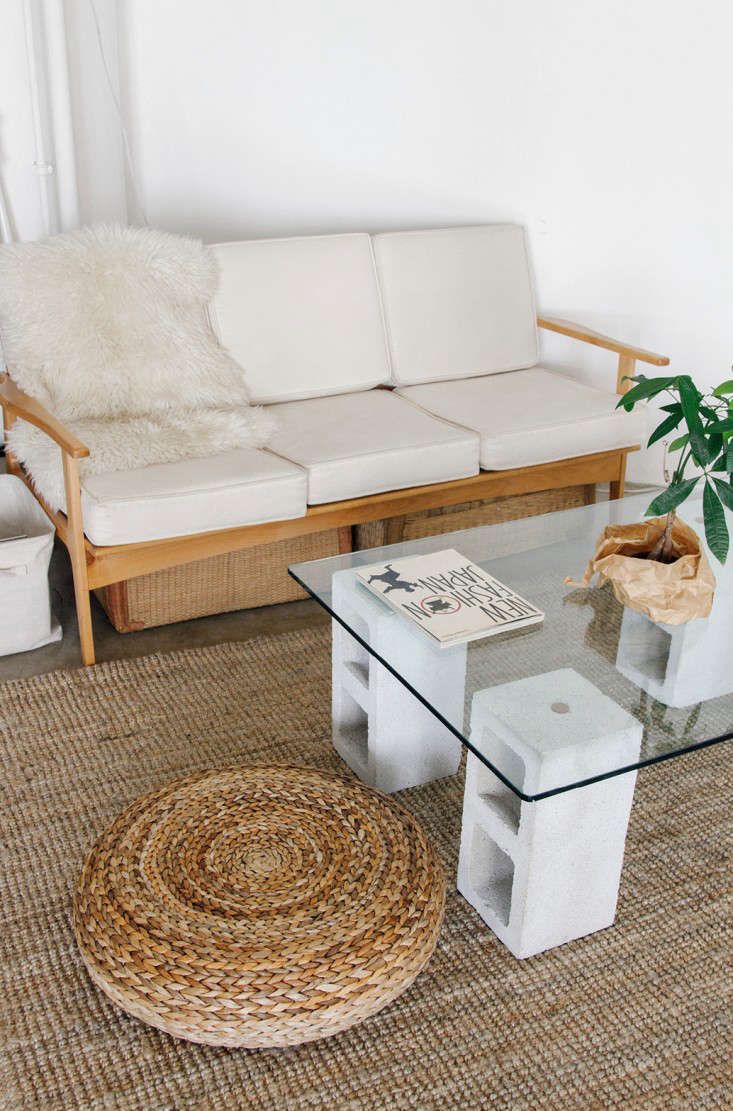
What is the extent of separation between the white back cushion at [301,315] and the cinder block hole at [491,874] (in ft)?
5.24

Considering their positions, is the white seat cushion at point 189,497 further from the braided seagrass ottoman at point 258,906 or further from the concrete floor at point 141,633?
the braided seagrass ottoman at point 258,906

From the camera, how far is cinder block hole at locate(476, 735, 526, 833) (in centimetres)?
167

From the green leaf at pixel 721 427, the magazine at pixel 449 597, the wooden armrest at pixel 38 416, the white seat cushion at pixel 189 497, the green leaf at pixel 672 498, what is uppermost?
the green leaf at pixel 721 427

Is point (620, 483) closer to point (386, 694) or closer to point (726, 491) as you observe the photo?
point (726, 491)

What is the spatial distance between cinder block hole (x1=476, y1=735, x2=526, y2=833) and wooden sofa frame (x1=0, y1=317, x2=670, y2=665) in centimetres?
105

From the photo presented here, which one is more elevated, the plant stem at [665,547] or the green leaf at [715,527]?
the green leaf at [715,527]

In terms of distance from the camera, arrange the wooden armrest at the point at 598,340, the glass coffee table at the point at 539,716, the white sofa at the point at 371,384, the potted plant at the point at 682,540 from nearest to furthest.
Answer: the glass coffee table at the point at 539,716, the potted plant at the point at 682,540, the white sofa at the point at 371,384, the wooden armrest at the point at 598,340

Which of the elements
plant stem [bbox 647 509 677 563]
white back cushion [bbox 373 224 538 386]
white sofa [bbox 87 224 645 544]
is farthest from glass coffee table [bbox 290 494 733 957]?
white back cushion [bbox 373 224 538 386]

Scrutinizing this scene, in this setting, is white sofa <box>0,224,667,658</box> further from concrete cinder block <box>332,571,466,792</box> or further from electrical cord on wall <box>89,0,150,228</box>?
electrical cord on wall <box>89,0,150,228</box>

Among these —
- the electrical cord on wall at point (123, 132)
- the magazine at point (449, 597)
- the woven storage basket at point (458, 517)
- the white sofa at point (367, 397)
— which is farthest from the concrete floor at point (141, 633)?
the electrical cord on wall at point (123, 132)

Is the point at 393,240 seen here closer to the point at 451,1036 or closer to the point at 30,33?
Result: the point at 30,33

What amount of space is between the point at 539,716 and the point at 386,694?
43 centimetres

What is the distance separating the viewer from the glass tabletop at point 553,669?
5.25 ft

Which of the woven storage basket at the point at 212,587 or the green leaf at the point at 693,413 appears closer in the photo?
the green leaf at the point at 693,413
